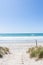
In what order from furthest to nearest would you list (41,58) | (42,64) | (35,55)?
(35,55) < (41,58) < (42,64)

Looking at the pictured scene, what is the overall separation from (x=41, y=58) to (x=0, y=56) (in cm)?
386

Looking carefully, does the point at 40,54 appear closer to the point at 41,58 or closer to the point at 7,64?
the point at 41,58

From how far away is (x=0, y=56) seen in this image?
1402 cm

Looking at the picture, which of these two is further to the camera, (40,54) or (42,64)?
(40,54)

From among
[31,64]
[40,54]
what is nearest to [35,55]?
[40,54]

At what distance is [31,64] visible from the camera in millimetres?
10500

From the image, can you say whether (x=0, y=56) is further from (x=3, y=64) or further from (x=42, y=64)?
(x=42, y=64)

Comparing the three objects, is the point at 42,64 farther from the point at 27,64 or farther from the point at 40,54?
the point at 40,54

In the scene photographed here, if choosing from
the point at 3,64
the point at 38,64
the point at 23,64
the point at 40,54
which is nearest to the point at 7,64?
the point at 3,64

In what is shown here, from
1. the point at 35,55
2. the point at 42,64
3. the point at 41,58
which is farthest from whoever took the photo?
the point at 35,55

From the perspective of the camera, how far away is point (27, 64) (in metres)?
10.5

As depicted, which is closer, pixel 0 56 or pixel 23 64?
pixel 23 64

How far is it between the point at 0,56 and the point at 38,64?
15.5ft

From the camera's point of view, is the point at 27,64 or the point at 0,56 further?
the point at 0,56
